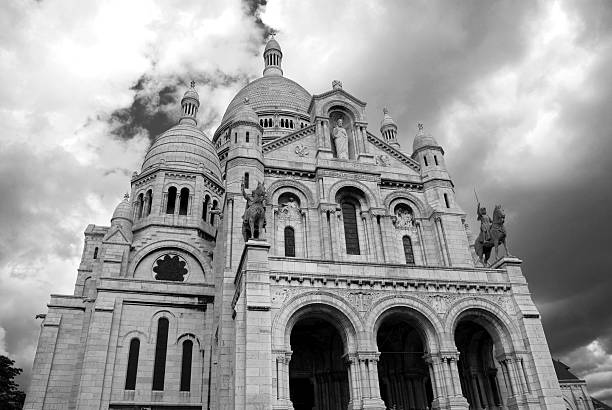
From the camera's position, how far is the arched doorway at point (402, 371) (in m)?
24.1

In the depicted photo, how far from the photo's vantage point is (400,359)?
24922mm

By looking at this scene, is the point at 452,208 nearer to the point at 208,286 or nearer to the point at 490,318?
the point at 490,318

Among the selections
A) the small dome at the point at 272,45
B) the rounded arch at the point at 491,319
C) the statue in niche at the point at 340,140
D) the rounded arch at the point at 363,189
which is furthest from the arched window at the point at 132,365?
the small dome at the point at 272,45

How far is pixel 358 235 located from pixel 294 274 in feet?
29.3

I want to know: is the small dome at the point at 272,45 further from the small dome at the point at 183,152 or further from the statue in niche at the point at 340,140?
the statue in niche at the point at 340,140

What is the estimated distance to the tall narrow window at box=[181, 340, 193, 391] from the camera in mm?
26625

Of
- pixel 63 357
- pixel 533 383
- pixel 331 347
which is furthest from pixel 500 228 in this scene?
pixel 63 357

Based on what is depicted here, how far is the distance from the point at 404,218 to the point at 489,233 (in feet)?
20.7

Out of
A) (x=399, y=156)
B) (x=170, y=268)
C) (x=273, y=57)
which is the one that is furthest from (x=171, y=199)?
(x=273, y=57)

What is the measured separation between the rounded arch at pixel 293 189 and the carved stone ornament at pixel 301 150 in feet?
7.65

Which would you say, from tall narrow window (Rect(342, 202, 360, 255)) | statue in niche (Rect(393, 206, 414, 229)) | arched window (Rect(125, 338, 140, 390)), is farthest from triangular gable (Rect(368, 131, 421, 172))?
arched window (Rect(125, 338, 140, 390))

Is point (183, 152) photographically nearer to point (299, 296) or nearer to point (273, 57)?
point (299, 296)

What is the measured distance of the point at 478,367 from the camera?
23859mm

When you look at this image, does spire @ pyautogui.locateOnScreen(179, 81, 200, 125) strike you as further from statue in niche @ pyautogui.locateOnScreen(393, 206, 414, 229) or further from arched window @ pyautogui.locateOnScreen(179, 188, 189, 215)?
statue in niche @ pyautogui.locateOnScreen(393, 206, 414, 229)
